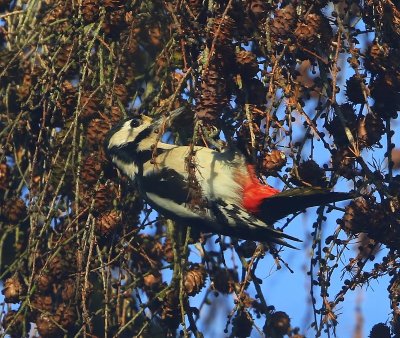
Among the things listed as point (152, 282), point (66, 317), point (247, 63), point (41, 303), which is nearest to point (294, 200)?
point (247, 63)

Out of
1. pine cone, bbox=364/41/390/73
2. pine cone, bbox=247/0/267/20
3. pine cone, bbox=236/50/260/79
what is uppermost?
pine cone, bbox=247/0/267/20

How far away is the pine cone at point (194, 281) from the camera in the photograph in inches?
115

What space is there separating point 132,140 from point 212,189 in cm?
50

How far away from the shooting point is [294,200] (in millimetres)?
2873

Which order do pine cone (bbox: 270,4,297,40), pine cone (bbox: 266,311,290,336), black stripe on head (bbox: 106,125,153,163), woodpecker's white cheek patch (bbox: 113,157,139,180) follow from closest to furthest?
pine cone (bbox: 270,4,297,40) < pine cone (bbox: 266,311,290,336) < woodpecker's white cheek patch (bbox: 113,157,139,180) < black stripe on head (bbox: 106,125,153,163)

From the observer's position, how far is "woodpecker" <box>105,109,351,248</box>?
303cm

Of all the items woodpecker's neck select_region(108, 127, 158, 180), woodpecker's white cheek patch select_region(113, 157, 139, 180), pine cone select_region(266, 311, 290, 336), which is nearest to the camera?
pine cone select_region(266, 311, 290, 336)

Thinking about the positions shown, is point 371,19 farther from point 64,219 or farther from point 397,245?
point 64,219

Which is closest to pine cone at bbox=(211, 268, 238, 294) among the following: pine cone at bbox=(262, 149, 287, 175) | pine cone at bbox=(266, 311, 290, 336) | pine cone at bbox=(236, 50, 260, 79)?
pine cone at bbox=(266, 311, 290, 336)

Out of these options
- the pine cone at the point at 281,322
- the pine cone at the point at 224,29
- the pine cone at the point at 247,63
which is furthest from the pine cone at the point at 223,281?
the pine cone at the point at 224,29

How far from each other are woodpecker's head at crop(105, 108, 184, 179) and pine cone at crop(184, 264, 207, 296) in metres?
A: 0.42

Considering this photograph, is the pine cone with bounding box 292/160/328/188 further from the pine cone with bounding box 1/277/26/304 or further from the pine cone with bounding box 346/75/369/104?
the pine cone with bounding box 1/277/26/304

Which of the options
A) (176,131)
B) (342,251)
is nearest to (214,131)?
Answer: (176,131)

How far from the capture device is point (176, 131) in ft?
10.3
